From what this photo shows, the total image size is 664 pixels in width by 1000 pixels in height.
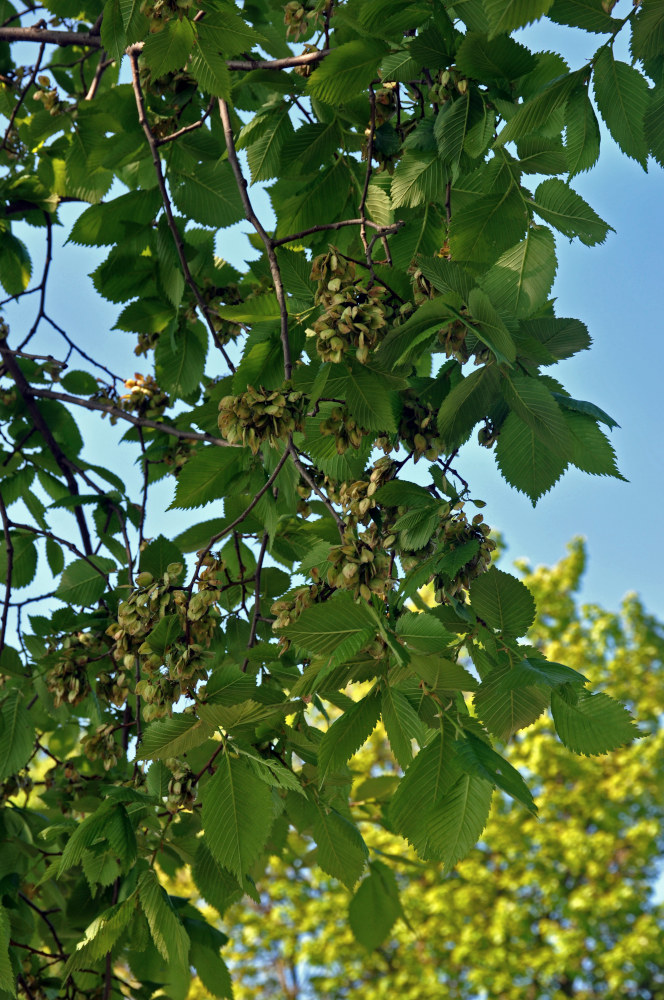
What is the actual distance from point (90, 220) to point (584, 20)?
1695mm

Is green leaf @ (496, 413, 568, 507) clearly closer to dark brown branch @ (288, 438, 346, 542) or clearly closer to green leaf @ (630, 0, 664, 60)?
dark brown branch @ (288, 438, 346, 542)

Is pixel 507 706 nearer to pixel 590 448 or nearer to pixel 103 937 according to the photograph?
pixel 590 448

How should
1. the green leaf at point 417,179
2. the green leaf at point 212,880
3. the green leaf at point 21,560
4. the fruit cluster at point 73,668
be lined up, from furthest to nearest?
the green leaf at point 21,560 → the fruit cluster at point 73,668 → the green leaf at point 212,880 → the green leaf at point 417,179

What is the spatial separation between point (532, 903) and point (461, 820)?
1170cm

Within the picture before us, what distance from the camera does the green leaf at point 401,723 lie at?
4.29 ft

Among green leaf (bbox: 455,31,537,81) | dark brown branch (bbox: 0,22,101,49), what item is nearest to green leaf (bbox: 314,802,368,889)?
green leaf (bbox: 455,31,537,81)

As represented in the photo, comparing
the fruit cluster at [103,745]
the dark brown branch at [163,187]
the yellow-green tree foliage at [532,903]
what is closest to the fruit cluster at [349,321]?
the dark brown branch at [163,187]

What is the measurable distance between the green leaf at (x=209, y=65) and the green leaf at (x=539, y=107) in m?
0.70

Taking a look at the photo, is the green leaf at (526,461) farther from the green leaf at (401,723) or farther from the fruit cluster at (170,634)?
the fruit cluster at (170,634)

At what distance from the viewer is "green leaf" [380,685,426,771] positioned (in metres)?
1.31

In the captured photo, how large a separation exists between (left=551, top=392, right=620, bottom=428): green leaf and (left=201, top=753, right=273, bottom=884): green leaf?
33.8 inches

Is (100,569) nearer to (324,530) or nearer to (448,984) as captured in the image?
(324,530)

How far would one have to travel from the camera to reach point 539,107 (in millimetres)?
1454

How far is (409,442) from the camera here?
159 cm
